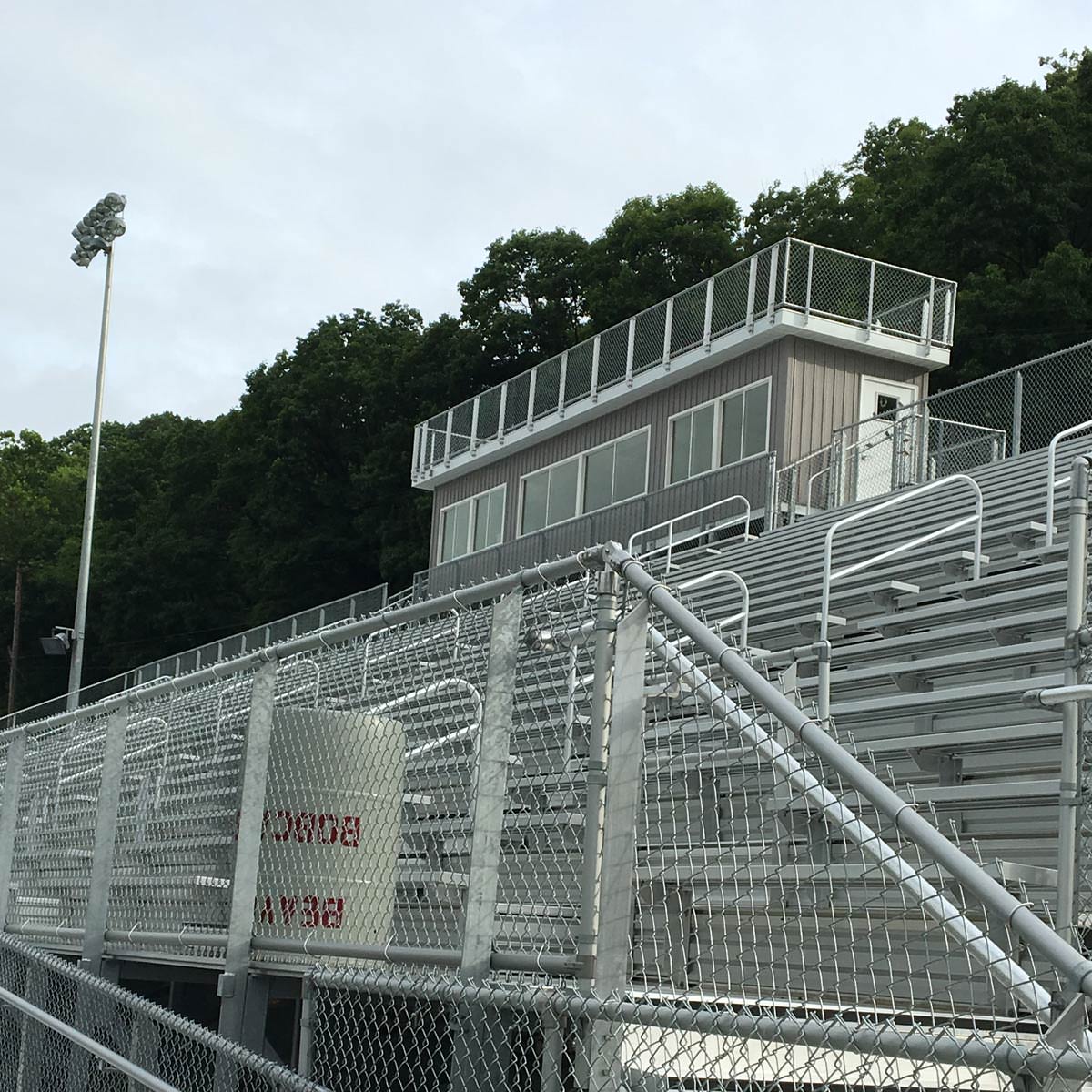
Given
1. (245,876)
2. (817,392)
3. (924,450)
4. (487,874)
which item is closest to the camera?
(487,874)

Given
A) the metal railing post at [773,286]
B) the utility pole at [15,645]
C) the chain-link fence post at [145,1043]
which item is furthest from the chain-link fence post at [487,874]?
the utility pole at [15,645]

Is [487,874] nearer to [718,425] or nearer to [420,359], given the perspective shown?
[718,425]

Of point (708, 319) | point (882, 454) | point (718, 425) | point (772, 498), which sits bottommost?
point (772, 498)

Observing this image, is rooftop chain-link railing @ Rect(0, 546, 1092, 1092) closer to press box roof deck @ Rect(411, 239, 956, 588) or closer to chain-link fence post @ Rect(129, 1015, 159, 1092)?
chain-link fence post @ Rect(129, 1015, 159, 1092)

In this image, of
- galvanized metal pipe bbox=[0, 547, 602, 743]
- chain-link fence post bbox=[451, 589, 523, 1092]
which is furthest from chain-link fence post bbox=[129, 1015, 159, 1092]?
chain-link fence post bbox=[451, 589, 523, 1092]

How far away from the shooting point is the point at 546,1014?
3660mm

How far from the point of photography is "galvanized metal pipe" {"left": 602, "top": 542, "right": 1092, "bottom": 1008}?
2578 millimetres

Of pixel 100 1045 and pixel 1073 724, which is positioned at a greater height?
pixel 1073 724

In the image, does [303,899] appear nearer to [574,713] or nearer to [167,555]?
[574,713]

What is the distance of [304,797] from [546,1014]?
5.99 ft

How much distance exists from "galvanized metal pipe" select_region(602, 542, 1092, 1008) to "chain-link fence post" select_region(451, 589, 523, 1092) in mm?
496

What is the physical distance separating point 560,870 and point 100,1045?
2045 millimetres

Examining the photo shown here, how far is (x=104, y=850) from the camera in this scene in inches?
261

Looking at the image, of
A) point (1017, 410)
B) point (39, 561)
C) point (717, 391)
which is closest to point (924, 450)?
point (1017, 410)
